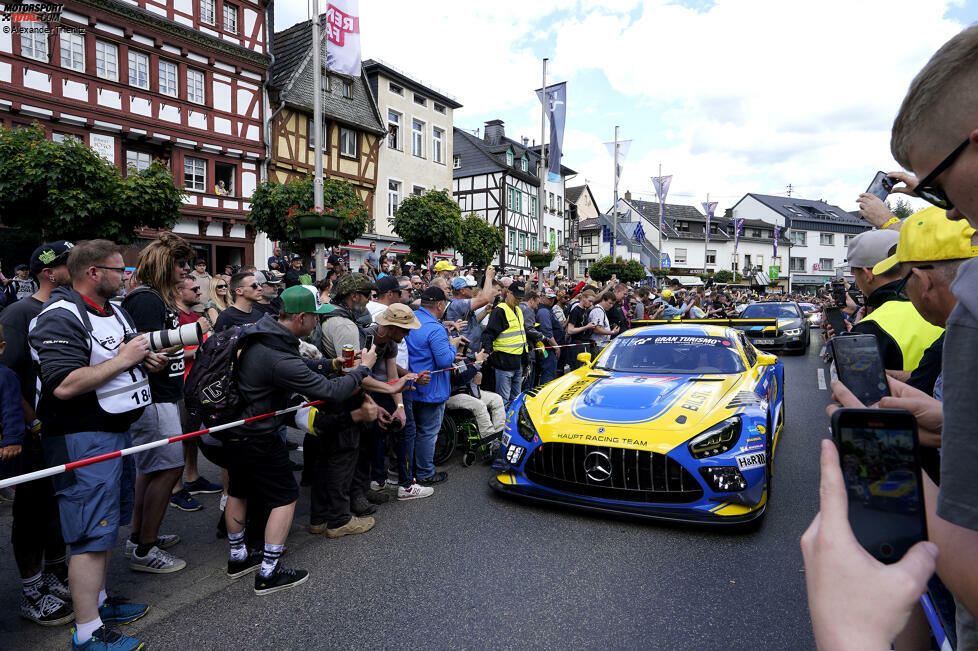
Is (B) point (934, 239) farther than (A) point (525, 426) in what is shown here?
No

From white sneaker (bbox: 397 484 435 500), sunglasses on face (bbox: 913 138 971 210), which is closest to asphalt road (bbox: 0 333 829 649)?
white sneaker (bbox: 397 484 435 500)

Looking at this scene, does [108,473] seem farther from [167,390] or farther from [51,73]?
[51,73]

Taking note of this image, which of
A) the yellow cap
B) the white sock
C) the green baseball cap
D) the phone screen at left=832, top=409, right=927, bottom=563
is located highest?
the yellow cap

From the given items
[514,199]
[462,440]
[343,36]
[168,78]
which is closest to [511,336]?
[462,440]

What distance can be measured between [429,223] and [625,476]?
59.0ft

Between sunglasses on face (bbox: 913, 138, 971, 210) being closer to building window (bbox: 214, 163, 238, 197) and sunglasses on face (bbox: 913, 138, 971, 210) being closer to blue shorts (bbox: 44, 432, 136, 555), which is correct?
blue shorts (bbox: 44, 432, 136, 555)

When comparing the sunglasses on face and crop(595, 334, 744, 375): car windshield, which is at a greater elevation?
the sunglasses on face

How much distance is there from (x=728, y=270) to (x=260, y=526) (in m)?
61.8

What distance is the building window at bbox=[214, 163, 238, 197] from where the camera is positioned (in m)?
21.0

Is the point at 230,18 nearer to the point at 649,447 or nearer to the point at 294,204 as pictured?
the point at 294,204

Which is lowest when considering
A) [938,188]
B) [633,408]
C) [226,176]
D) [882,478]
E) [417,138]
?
[633,408]

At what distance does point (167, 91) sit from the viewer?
19.3m

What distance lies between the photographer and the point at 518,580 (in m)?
3.56

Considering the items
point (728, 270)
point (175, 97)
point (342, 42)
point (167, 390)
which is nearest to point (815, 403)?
point (167, 390)
